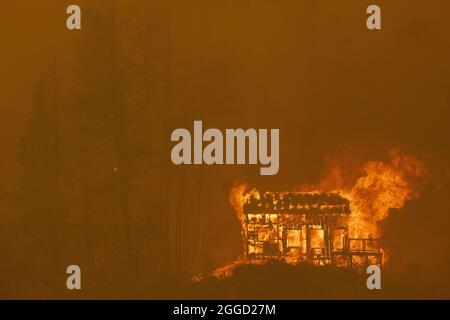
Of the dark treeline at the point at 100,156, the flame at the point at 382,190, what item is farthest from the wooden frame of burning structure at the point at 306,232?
the dark treeline at the point at 100,156

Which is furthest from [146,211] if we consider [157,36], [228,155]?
[157,36]

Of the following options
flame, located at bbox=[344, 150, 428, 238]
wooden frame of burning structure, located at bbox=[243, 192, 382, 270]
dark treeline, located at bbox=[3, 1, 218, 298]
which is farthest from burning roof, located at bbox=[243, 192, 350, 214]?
dark treeline, located at bbox=[3, 1, 218, 298]

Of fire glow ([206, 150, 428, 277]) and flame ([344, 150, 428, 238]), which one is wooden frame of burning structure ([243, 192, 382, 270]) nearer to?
fire glow ([206, 150, 428, 277])

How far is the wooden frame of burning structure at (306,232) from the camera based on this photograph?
1867 centimetres

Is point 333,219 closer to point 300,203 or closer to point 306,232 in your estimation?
point 306,232

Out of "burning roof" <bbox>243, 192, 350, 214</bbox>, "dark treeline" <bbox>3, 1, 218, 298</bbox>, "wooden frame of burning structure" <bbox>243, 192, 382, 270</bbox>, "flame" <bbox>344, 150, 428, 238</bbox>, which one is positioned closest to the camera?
"wooden frame of burning structure" <bbox>243, 192, 382, 270</bbox>

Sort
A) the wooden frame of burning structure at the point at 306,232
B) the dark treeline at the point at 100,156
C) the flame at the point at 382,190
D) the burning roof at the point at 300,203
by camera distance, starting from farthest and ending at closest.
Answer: the dark treeline at the point at 100,156, the flame at the point at 382,190, the burning roof at the point at 300,203, the wooden frame of burning structure at the point at 306,232

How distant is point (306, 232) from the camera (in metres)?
18.9

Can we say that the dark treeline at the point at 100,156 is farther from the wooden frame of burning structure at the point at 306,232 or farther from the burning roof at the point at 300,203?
the burning roof at the point at 300,203

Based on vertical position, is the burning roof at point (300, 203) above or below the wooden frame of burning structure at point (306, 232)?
above

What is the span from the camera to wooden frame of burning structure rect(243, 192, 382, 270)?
18.7 meters

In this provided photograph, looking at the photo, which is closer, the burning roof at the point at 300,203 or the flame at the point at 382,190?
the burning roof at the point at 300,203
